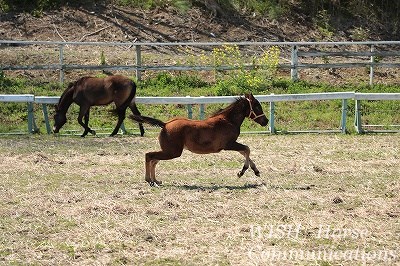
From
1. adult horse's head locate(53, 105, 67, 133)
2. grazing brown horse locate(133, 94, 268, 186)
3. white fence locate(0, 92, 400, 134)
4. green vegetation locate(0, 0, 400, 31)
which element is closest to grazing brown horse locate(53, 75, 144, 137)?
adult horse's head locate(53, 105, 67, 133)

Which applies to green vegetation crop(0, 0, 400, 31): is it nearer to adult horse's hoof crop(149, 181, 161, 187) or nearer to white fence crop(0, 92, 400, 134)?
white fence crop(0, 92, 400, 134)

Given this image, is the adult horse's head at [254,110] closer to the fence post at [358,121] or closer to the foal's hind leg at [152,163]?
the foal's hind leg at [152,163]

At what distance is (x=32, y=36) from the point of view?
23.8m

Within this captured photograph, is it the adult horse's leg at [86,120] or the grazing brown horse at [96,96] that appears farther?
the grazing brown horse at [96,96]

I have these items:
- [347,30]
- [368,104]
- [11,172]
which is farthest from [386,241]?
[347,30]

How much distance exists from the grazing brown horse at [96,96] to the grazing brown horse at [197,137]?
566cm

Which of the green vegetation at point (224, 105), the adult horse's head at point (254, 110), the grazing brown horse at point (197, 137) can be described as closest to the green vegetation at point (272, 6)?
the green vegetation at point (224, 105)

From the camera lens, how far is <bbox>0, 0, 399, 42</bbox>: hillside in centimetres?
2438

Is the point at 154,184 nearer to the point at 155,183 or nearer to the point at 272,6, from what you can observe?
the point at 155,183

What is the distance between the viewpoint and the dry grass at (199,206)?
752 centimetres

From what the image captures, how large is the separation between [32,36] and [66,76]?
319 cm

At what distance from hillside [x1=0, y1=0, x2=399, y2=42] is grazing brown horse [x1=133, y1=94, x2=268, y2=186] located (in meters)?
13.3

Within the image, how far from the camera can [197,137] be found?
435 inches

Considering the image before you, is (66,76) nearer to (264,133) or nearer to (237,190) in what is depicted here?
(264,133)
